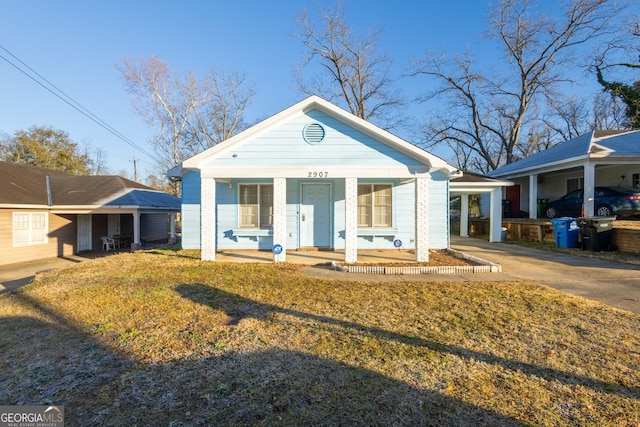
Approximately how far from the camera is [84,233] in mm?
16969

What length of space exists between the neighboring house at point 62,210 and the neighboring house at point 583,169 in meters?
20.1

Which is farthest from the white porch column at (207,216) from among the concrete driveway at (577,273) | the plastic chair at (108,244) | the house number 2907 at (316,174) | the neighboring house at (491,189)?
the plastic chair at (108,244)

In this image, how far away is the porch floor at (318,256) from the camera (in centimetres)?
877

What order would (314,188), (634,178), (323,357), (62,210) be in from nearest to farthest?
(323,357), (314,188), (62,210), (634,178)

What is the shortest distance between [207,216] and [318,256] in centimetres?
345

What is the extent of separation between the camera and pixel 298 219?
34.0 feet

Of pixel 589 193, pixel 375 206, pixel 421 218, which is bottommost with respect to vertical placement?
pixel 421 218

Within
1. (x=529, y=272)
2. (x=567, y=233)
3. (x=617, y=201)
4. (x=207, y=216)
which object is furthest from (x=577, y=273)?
(x=207, y=216)

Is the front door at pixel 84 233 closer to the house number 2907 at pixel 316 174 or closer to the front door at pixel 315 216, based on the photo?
the front door at pixel 315 216

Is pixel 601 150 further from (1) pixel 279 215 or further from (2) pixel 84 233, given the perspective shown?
(2) pixel 84 233

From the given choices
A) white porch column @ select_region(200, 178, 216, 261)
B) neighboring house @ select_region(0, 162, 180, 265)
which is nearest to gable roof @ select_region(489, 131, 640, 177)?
white porch column @ select_region(200, 178, 216, 261)

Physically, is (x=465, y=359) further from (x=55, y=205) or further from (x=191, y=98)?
(x=191, y=98)

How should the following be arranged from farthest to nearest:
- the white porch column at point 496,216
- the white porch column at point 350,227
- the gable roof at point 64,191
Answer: the gable roof at point 64,191 → the white porch column at point 496,216 → the white porch column at point 350,227

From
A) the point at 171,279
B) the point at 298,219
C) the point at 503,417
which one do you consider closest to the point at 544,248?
the point at 298,219
